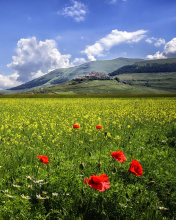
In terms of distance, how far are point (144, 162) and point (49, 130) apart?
19.1 ft

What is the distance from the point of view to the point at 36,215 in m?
2.88

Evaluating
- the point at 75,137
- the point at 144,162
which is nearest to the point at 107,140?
the point at 75,137

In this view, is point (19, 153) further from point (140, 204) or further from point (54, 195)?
point (140, 204)

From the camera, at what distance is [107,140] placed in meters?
7.82

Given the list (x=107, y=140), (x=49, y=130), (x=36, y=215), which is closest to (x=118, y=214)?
(x=36, y=215)

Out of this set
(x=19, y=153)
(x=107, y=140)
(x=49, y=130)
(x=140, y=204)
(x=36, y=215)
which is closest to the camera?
(x=36, y=215)

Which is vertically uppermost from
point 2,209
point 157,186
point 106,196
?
point 2,209

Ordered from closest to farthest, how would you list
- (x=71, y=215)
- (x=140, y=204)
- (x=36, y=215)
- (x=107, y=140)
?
(x=71, y=215) < (x=36, y=215) < (x=140, y=204) < (x=107, y=140)

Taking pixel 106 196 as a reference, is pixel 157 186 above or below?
below

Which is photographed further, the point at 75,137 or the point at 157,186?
the point at 75,137

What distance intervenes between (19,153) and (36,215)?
3271mm

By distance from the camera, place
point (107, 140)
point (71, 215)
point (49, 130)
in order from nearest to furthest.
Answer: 1. point (71, 215)
2. point (107, 140)
3. point (49, 130)

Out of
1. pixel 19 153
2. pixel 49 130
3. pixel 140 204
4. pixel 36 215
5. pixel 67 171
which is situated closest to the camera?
pixel 36 215

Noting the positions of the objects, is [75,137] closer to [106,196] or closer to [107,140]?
[107,140]
